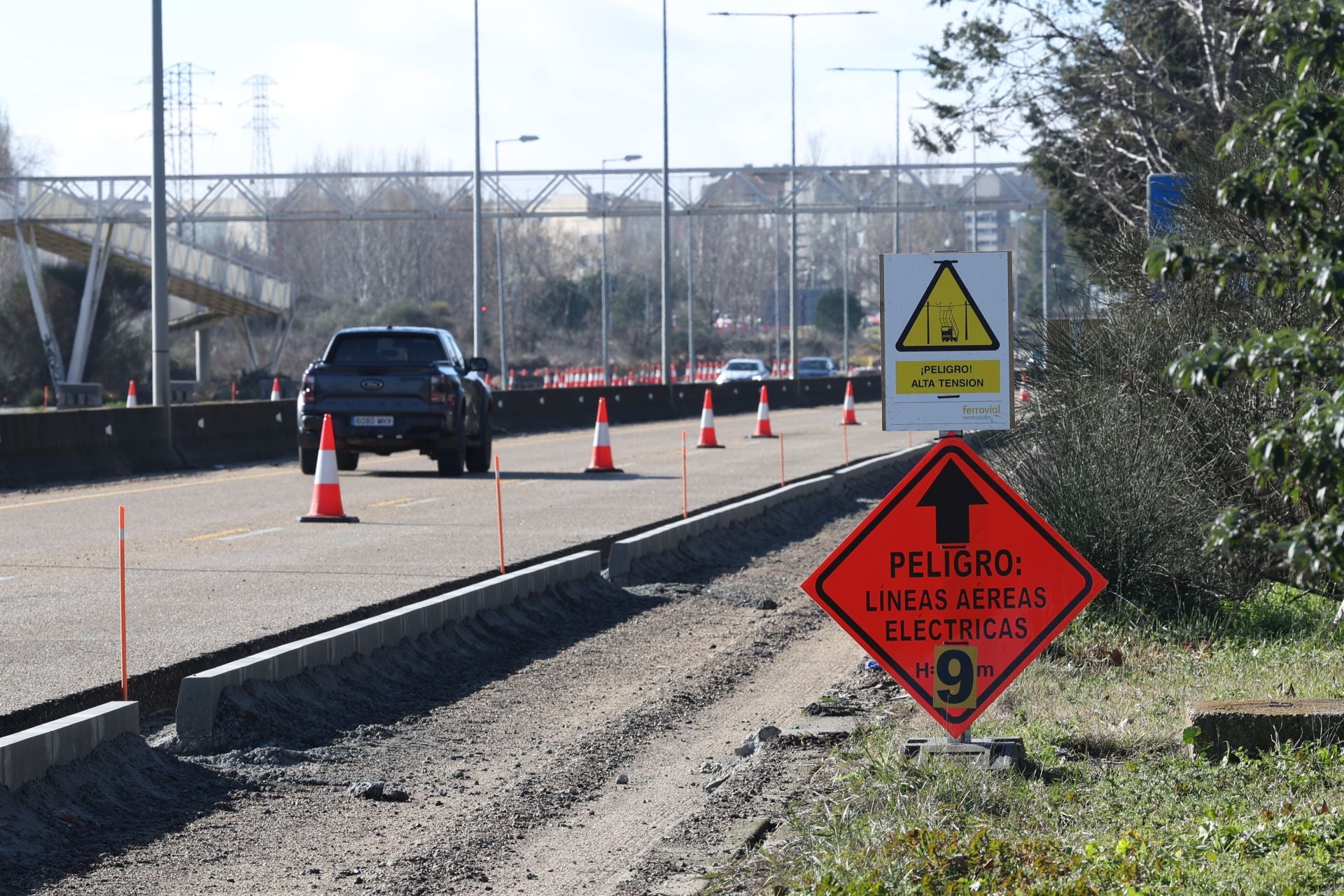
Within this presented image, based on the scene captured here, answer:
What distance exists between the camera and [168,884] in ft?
19.4

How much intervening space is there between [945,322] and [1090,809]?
192cm

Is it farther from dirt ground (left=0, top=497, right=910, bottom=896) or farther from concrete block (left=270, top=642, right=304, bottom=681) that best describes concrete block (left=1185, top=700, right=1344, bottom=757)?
concrete block (left=270, top=642, right=304, bottom=681)

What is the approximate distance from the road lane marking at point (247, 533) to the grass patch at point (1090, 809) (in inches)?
341

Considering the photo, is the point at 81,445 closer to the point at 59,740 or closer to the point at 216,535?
the point at 216,535

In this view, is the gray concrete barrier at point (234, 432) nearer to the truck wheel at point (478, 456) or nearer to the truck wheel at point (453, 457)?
the truck wheel at point (478, 456)

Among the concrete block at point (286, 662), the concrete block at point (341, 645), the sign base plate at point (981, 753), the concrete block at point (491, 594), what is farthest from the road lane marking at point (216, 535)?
the sign base plate at point (981, 753)

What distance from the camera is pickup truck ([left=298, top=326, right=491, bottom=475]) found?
22.6 meters

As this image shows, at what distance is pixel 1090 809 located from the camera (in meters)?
6.20

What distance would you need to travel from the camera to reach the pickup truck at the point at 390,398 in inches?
890

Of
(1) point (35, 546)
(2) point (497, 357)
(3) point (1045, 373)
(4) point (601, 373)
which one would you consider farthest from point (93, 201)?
(3) point (1045, 373)

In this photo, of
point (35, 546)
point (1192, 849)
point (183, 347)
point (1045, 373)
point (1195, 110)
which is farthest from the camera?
point (183, 347)

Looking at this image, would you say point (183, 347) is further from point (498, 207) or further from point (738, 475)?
point (738, 475)

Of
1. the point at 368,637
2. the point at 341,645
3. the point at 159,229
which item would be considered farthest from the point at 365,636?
the point at 159,229

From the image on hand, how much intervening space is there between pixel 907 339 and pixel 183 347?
77047mm
